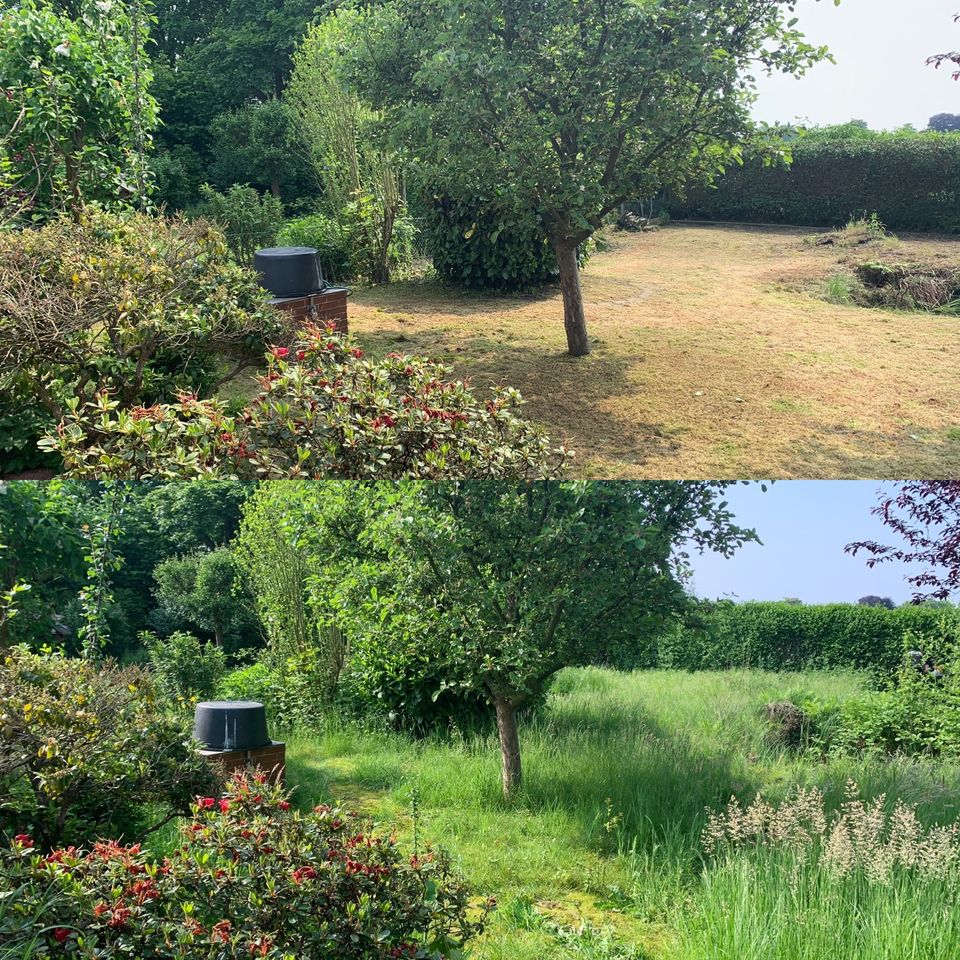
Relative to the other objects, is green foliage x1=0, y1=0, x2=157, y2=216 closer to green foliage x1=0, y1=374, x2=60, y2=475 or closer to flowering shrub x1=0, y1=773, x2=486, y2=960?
green foliage x1=0, y1=374, x2=60, y2=475

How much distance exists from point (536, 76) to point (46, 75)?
4118mm

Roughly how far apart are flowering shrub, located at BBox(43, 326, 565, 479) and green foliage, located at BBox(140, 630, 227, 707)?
14.3 feet

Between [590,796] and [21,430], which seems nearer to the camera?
[21,430]

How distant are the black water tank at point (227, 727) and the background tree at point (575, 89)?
430cm

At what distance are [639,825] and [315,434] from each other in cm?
291

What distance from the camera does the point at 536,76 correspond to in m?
7.66

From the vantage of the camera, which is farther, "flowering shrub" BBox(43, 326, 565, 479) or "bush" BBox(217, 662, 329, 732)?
"bush" BBox(217, 662, 329, 732)

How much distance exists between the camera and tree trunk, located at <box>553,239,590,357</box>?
8789mm

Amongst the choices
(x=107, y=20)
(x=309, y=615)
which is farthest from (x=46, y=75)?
(x=309, y=615)

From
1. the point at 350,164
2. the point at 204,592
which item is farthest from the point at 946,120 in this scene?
the point at 204,592

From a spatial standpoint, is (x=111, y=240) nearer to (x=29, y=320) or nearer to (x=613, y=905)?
(x=29, y=320)

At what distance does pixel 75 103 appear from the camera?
847cm

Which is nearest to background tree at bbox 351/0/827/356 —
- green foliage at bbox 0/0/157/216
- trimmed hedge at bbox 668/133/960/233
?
green foliage at bbox 0/0/157/216

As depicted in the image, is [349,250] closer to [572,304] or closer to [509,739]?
[572,304]
